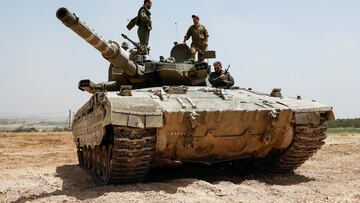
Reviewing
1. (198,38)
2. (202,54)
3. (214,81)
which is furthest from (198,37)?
(214,81)

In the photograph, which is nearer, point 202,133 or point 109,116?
point 109,116

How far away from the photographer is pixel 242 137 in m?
8.48

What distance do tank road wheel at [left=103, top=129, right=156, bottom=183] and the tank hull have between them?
2cm

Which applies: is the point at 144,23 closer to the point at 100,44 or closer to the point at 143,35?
the point at 143,35

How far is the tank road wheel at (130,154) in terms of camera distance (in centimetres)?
732

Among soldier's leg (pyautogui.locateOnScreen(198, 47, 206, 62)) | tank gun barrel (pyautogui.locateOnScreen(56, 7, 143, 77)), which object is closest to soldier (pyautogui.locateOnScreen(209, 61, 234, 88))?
soldier's leg (pyautogui.locateOnScreen(198, 47, 206, 62))

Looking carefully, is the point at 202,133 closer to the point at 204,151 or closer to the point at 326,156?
the point at 204,151

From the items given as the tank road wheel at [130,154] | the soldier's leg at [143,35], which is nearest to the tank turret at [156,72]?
the soldier's leg at [143,35]

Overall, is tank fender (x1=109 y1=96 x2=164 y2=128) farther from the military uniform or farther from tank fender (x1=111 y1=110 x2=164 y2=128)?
the military uniform

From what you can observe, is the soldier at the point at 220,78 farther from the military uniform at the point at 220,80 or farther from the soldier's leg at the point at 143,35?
the soldier's leg at the point at 143,35

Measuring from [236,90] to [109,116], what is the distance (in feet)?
11.8

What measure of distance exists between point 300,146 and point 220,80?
2.40m

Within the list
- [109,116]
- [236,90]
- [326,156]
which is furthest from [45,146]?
[109,116]

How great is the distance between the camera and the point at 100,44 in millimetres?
8211
